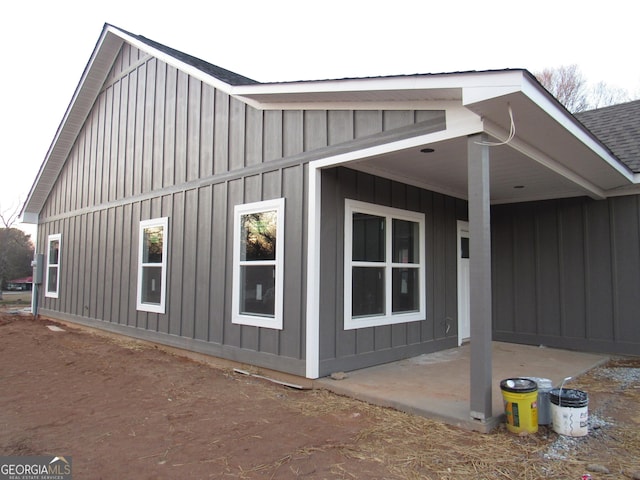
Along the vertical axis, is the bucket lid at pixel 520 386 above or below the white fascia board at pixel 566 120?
below

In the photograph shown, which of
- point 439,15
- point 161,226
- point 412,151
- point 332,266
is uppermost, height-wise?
point 439,15

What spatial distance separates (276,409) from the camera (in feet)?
14.6

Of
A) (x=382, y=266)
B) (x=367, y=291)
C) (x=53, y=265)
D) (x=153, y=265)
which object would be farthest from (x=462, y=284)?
(x=53, y=265)

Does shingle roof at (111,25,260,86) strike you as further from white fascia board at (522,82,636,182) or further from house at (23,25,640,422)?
white fascia board at (522,82,636,182)

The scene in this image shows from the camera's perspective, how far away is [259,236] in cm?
614

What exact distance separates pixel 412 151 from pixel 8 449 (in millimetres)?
4628

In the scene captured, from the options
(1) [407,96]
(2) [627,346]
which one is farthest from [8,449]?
(2) [627,346]

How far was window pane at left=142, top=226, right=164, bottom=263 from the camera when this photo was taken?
26.9ft

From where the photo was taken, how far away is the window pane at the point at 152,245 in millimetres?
8195

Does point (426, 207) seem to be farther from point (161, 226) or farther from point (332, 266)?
point (161, 226)

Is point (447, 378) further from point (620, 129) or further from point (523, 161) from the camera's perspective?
point (620, 129)

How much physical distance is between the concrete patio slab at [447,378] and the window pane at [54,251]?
10388 millimetres

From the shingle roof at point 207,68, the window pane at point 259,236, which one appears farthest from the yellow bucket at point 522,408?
the shingle roof at point 207,68

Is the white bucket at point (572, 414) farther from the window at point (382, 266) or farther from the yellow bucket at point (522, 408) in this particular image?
the window at point (382, 266)
